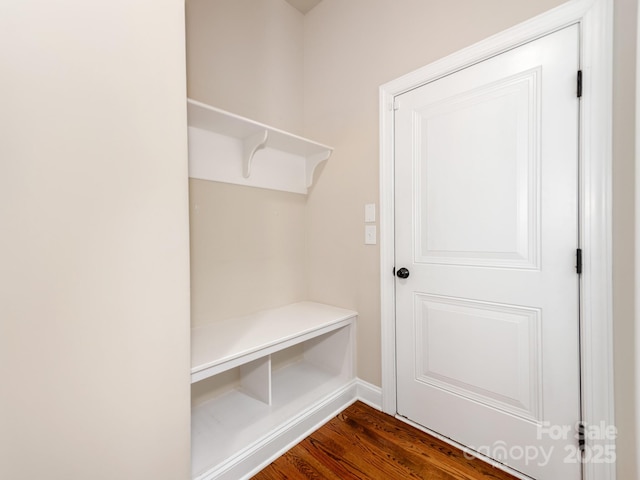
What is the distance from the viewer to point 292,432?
152 cm

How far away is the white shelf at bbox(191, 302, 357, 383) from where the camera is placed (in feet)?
4.12

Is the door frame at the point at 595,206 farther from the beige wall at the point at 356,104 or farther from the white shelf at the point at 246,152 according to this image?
the white shelf at the point at 246,152

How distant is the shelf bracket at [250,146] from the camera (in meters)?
1.71

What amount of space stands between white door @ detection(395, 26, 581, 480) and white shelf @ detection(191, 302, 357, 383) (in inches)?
19.7

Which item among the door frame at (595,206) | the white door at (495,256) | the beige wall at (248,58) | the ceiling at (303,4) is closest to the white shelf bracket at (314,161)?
the beige wall at (248,58)

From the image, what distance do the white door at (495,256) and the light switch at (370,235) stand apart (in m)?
0.16

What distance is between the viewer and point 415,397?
1.67 meters

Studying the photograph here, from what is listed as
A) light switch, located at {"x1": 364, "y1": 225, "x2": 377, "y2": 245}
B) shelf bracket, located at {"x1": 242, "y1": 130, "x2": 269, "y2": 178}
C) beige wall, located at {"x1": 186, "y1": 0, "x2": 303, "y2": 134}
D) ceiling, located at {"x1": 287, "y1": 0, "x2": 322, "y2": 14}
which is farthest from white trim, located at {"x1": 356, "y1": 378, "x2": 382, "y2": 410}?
ceiling, located at {"x1": 287, "y1": 0, "x2": 322, "y2": 14}

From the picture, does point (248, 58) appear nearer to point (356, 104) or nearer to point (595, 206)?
point (356, 104)

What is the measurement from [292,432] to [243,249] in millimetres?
1109

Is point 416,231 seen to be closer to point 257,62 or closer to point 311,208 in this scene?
point 311,208

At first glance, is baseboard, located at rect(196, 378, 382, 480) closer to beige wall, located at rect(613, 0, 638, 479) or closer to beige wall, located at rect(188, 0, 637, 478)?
beige wall, located at rect(188, 0, 637, 478)

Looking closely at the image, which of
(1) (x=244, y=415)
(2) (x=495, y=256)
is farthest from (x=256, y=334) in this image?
(2) (x=495, y=256)

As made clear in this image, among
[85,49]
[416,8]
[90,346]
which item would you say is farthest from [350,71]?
[90,346]
